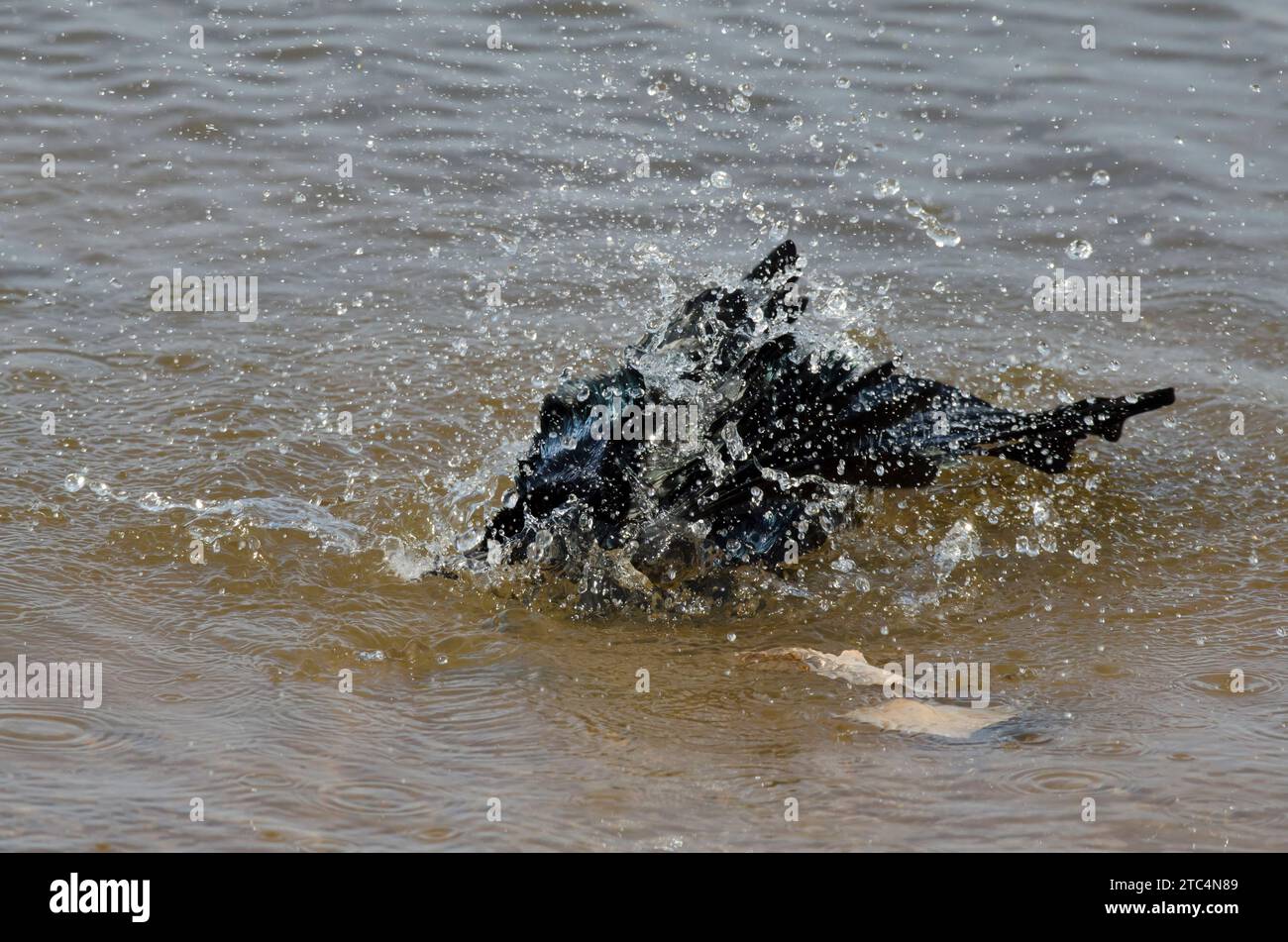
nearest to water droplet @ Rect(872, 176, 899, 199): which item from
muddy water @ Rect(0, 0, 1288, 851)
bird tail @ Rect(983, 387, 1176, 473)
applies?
muddy water @ Rect(0, 0, 1288, 851)

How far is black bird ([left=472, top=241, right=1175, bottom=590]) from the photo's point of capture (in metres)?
4.84

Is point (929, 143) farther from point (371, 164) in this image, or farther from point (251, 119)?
point (251, 119)

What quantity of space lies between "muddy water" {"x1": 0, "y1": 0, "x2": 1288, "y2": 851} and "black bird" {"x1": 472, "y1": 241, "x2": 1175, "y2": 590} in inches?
9.1

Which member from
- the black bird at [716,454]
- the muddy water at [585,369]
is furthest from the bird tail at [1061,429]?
the muddy water at [585,369]

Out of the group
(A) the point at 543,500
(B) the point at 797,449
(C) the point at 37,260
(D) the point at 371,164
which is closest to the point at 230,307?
(C) the point at 37,260

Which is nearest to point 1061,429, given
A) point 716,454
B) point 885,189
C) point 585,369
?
point 716,454

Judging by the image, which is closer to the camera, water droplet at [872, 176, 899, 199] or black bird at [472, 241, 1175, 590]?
black bird at [472, 241, 1175, 590]

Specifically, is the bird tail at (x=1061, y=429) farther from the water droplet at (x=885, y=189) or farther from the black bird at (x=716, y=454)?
the water droplet at (x=885, y=189)

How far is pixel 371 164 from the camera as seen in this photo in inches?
339

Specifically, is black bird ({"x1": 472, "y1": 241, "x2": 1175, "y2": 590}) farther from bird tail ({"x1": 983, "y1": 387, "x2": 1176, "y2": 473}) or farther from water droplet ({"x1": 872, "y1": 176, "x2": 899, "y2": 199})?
water droplet ({"x1": 872, "y1": 176, "x2": 899, "y2": 199})

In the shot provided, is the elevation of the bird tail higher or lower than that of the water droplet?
lower

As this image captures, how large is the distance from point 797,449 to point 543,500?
2.87 ft

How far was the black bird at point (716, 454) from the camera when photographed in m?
4.84

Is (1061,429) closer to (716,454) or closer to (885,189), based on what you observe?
(716,454)
